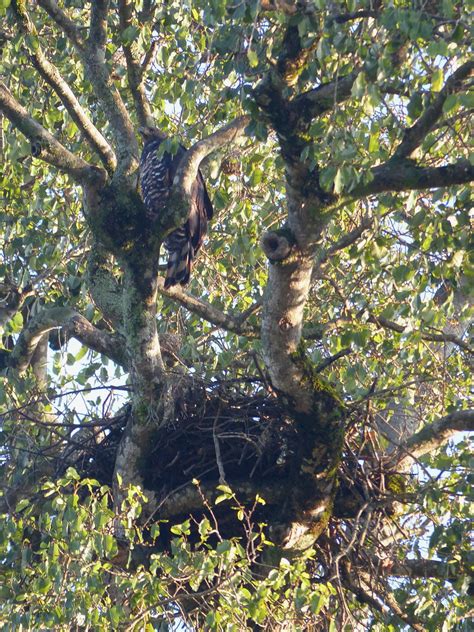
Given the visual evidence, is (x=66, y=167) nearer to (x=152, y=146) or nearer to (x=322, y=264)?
(x=322, y=264)

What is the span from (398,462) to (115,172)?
78.5 inches

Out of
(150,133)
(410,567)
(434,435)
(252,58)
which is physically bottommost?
(410,567)

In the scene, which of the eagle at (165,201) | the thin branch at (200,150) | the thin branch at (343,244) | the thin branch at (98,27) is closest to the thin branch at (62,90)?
the thin branch at (98,27)

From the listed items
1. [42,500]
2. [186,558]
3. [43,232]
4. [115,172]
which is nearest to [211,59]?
[115,172]

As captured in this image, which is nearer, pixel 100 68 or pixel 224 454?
pixel 224 454

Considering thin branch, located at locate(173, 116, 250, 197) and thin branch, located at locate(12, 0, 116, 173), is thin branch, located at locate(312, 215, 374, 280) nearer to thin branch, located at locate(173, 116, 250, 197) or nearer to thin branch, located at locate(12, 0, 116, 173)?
thin branch, located at locate(173, 116, 250, 197)

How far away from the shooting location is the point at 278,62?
432 cm

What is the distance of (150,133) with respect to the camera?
23.4 feet

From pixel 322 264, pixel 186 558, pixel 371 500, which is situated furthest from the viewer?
pixel 322 264

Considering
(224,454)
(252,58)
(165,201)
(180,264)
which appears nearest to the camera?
(252,58)

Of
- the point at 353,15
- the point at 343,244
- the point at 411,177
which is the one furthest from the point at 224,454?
the point at 353,15

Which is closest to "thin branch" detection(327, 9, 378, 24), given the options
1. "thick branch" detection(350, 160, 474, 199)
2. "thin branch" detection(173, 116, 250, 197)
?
"thick branch" detection(350, 160, 474, 199)

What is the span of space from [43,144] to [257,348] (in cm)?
170

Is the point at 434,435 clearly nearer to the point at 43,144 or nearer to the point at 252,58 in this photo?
the point at 252,58
